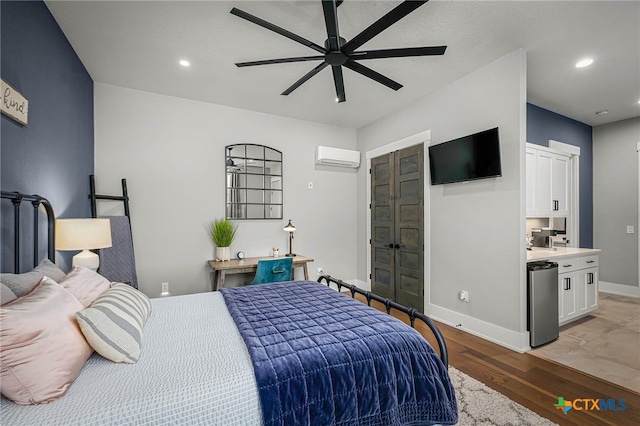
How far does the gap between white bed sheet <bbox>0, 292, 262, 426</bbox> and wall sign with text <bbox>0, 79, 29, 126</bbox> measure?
141cm

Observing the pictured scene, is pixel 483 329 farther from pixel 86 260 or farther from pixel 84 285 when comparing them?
pixel 86 260

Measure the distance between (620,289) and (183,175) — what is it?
6792mm

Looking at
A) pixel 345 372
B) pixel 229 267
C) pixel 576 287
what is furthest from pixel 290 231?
pixel 576 287

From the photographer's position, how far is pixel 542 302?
270 centimetres

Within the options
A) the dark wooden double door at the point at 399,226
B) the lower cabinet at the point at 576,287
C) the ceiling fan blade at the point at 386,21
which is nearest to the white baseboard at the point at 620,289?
→ the lower cabinet at the point at 576,287

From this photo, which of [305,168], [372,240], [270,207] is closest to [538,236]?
[372,240]

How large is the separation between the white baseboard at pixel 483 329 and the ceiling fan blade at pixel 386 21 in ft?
9.30

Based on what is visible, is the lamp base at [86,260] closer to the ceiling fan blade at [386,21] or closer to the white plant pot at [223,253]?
the white plant pot at [223,253]

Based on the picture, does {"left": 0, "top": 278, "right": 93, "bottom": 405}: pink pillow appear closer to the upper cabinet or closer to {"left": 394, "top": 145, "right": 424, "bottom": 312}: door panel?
{"left": 394, "top": 145, "right": 424, "bottom": 312}: door panel

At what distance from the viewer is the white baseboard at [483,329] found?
2648 millimetres

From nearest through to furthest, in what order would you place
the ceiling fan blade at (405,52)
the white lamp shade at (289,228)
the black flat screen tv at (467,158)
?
the ceiling fan blade at (405,52) → the black flat screen tv at (467,158) → the white lamp shade at (289,228)

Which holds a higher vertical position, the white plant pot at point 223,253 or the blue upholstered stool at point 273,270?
the white plant pot at point 223,253

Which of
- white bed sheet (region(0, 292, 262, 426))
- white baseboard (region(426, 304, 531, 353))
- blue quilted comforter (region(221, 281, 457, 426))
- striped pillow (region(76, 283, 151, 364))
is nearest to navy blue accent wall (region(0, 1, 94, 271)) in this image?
striped pillow (region(76, 283, 151, 364))

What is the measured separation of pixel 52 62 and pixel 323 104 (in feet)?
8.90
